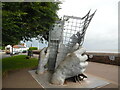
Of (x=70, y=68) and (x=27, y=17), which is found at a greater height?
(x=27, y=17)

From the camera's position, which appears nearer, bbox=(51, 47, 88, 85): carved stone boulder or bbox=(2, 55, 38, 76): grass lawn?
bbox=(51, 47, 88, 85): carved stone boulder

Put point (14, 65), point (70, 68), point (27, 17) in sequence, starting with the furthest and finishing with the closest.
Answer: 1. point (14, 65)
2. point (27, 17)
3. point (70, 68)

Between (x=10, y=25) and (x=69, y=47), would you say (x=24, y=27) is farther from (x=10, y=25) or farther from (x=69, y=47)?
(x=69, y=47)

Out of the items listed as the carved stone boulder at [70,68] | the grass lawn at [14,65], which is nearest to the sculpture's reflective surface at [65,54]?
the carved stone boulder at [70,68]

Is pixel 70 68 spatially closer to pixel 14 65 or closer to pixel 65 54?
pixel 65 54

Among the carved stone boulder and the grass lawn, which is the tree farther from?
the carved stone boulder

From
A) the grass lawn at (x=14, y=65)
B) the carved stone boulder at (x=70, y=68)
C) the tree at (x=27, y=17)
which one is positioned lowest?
the grass lawn at (x=14, y=65)

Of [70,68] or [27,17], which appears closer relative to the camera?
[70,68]

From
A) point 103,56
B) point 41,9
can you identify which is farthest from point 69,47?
point 103,56

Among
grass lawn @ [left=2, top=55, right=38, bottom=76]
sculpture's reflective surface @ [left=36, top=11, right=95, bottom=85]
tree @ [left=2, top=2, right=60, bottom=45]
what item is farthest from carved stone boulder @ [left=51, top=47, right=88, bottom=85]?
grass lawn @ [left=2, top=55, right=38, bottom=76]

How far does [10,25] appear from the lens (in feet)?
15.9

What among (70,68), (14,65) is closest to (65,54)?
(70,68)

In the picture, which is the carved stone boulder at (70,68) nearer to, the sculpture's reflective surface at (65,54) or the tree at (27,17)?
the sculpture's reflective surface at (65,54)

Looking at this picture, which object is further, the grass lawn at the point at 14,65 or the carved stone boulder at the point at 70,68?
the grass lawn at the point at 14,65
